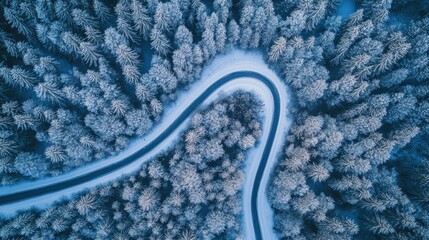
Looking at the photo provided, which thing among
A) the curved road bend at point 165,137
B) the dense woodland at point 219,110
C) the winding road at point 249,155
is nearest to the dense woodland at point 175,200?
the dense woodland at point 219,110

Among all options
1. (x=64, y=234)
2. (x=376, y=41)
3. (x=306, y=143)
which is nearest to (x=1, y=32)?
(x=64, y=234)

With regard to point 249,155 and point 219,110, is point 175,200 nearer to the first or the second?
point 249,155

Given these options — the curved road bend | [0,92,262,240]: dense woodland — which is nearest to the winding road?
the curved road bend

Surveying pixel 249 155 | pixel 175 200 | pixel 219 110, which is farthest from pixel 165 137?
pixel 249 155

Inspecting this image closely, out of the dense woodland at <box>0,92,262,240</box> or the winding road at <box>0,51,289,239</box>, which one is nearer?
the dense woodland at <box>0,92,262,240</box>

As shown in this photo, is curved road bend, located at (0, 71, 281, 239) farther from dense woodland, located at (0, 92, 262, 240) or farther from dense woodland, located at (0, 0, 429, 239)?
dense woodland, located at (0, 0, 429, 239)
